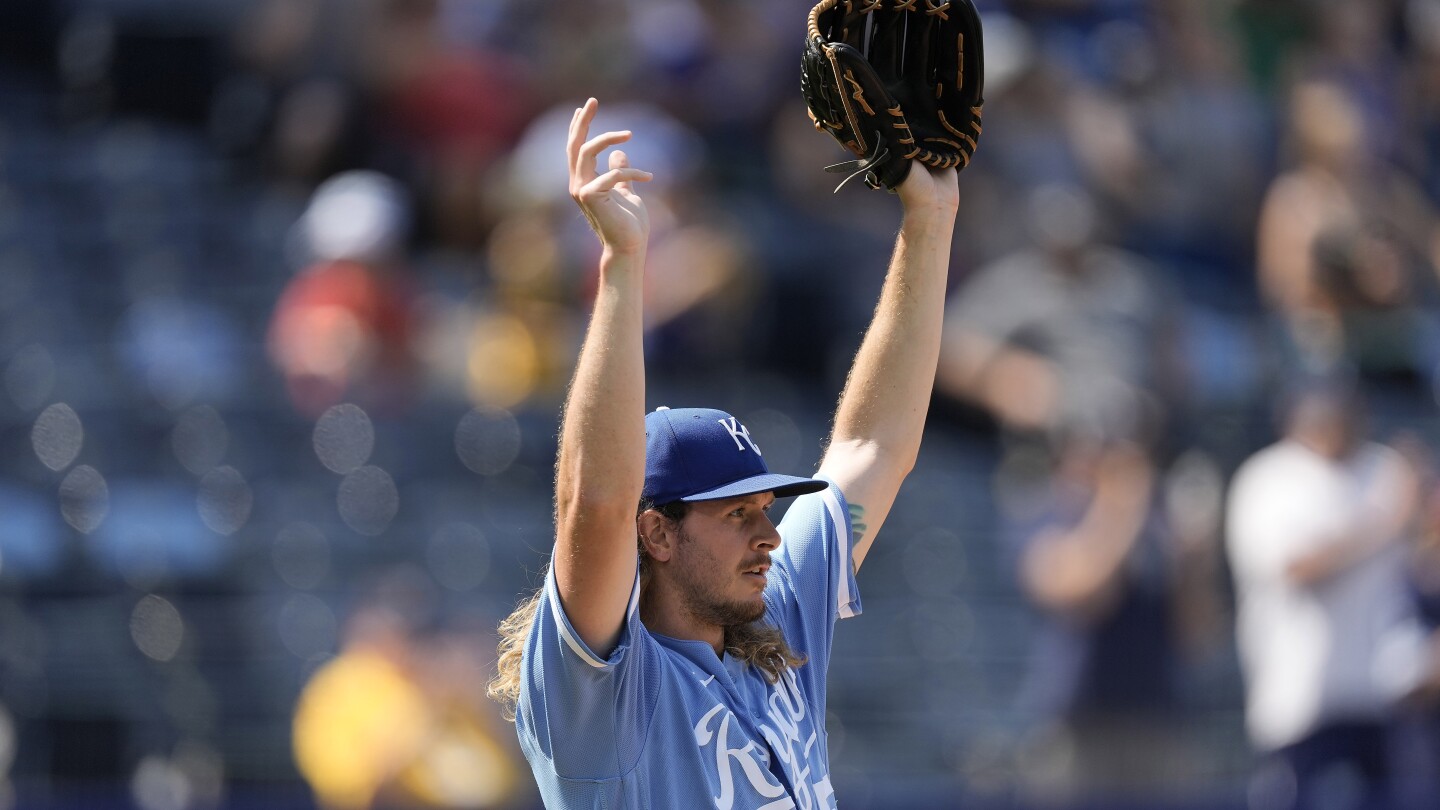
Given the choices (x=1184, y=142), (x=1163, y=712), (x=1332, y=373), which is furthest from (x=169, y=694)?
(x=1184, y=142)

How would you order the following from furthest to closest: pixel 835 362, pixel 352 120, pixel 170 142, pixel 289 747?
pixel 170 142 < pixel 352 120 < pixel 835 362 < pixel 289 747

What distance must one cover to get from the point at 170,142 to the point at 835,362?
3.88m

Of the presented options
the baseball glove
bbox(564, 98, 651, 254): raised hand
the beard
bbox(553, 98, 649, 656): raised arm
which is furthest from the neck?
the baseball glove

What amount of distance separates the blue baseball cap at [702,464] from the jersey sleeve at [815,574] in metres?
0.23

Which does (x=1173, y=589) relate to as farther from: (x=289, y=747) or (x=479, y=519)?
(x=289, y=747)

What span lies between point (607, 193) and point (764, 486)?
627 millimetres

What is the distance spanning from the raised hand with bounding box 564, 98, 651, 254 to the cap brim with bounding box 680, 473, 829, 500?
0.52m

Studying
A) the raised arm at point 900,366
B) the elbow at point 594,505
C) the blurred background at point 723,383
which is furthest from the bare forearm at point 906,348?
the blurred background at point 723,383

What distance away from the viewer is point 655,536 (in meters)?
3.41

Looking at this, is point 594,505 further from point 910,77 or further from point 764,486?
point 910,77

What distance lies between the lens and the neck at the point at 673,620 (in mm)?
3408

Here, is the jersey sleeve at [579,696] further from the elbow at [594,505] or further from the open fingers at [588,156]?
the open fingers at [588,156]

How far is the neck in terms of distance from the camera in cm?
341

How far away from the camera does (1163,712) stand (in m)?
7.30
